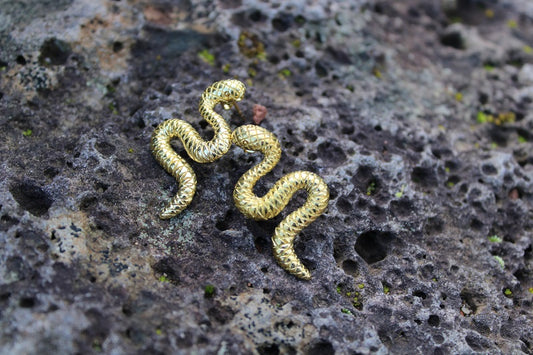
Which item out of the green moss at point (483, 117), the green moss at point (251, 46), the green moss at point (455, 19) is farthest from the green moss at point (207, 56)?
the green moss at point (455, 19)

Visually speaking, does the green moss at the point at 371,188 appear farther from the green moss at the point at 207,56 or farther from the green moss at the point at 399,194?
the green moss at the point at 207,56

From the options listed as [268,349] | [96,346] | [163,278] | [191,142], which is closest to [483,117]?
[191,142]

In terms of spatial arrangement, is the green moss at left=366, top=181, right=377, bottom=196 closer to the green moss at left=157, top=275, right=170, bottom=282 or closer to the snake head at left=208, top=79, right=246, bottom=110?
the snake head at left=208, top=79, right=246, bottom=110

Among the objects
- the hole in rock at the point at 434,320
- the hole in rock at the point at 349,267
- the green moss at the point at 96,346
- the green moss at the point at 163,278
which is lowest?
the green moss at the point at 96,346

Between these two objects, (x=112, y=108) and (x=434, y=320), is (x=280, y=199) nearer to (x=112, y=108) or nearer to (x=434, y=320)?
(x=434, y=320)

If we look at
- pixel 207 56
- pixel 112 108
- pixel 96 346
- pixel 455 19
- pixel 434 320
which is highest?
pixel 455 19

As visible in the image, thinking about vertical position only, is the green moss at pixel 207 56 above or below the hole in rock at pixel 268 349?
above
